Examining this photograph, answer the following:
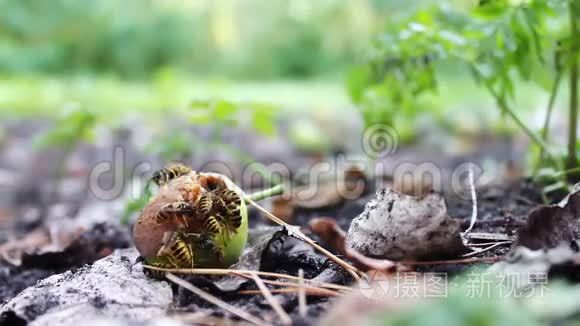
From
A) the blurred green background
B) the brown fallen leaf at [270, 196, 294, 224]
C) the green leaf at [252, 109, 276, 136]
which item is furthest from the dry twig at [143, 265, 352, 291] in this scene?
the blurred green background

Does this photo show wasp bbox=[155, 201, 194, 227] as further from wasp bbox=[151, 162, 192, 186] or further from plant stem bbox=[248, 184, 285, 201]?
plant stem bbox=[248, 184, 285, 201]

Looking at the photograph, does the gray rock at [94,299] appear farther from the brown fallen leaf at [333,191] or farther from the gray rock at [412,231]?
the brown fallen leaf at [333,191]

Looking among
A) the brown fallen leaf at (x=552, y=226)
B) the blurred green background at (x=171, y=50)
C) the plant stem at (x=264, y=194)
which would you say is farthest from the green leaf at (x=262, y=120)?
the blurred green background at (x=171, y=50)

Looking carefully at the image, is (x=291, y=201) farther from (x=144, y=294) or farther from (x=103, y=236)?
(x=144, y=294)

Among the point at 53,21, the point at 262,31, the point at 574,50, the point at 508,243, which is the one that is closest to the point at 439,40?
the point at 574,50

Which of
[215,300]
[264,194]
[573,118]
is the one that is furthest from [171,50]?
[215,300]

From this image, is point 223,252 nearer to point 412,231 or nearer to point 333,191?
point 412,231
